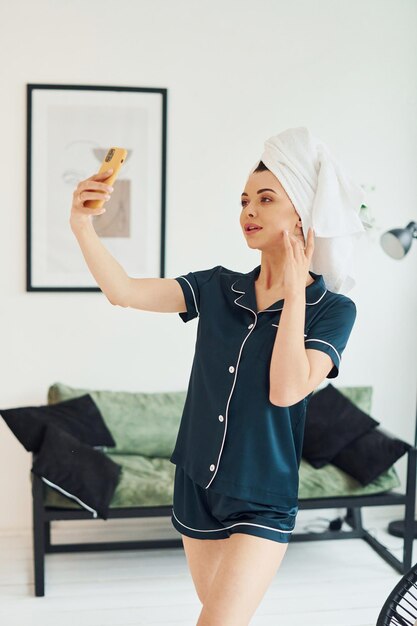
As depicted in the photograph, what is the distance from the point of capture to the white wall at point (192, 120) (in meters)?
3.96

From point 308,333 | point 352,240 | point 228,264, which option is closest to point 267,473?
point 308,333

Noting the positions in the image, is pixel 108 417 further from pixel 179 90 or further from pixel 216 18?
pixel 216 18

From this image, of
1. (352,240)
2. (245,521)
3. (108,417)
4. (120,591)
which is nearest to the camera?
(245,521)

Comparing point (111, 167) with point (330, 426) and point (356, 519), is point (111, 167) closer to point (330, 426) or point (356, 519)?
point (330, 426)

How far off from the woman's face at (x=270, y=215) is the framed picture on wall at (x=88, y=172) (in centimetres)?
207

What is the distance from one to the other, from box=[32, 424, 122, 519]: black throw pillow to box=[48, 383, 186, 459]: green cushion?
411 mm

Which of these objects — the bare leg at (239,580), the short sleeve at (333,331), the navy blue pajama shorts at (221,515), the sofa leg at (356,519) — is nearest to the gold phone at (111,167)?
the short sleeve at (333,331)

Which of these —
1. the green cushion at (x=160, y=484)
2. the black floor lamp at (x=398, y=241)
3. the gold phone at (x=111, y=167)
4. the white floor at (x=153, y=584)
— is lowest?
the white floor at (x=153, y=584)

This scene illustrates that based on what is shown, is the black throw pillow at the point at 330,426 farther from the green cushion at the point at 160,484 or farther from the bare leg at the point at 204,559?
the bare leg at the point at 204,559

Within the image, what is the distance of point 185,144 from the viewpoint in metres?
4.08

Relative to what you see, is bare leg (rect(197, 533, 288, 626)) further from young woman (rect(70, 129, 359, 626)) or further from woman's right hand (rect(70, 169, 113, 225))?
woman's right hand (rect(70, 169, 113, 225))

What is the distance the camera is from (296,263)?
1816 millimetres

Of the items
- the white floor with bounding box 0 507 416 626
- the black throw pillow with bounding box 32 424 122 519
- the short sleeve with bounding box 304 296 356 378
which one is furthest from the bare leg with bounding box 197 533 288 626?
the black throw pillow with bounding box 32 424 122 519

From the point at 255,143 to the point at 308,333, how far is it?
2.40m
